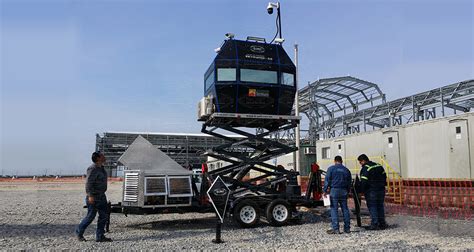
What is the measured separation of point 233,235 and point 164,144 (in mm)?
40522

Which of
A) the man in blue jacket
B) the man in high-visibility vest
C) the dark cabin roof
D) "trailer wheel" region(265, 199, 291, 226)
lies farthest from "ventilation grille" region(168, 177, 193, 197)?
the man in high-visibility vest

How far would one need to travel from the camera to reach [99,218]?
8117mm

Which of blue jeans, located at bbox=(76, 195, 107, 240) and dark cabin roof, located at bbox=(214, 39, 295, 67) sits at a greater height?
dark cabin roof, located at bbox=(214, 39, 295, 67)

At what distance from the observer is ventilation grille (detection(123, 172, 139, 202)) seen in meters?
9.47

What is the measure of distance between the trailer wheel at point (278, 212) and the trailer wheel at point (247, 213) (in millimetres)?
308

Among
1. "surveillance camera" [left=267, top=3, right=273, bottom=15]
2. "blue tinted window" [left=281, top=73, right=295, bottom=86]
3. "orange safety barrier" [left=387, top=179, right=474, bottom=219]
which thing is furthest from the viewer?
"surveillance camera" [left=267, top=3, right=273, bottom=15]

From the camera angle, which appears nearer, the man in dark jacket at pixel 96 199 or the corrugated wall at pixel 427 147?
the man in dark jacket at pixel 96 199

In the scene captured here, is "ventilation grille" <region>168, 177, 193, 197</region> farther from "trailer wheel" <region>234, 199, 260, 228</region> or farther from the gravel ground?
"trailer wheel" <region>234, 199, 260, 228</region>

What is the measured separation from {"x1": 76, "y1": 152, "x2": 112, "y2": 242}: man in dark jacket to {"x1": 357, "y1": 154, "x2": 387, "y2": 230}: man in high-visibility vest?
6.04 meters

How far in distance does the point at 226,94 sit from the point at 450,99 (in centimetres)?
1253

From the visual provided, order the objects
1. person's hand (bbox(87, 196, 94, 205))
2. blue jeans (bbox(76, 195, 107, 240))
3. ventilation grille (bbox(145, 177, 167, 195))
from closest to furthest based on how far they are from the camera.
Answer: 1. blue jeans (bbox(76, 195, 107, 240))
2. person's hand (bbox(87, 196, 94, 205))
3. ventilation grille (bbox(145, 177, 167, 195))

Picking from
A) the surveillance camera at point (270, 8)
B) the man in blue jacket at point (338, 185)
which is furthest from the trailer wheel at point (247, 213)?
the surveillance camera at point (270, 8)

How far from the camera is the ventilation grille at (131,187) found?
31.1 ft

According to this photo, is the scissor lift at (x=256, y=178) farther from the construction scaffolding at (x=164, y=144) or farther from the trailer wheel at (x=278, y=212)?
the construction scaffolding at (x=164, y=144)
